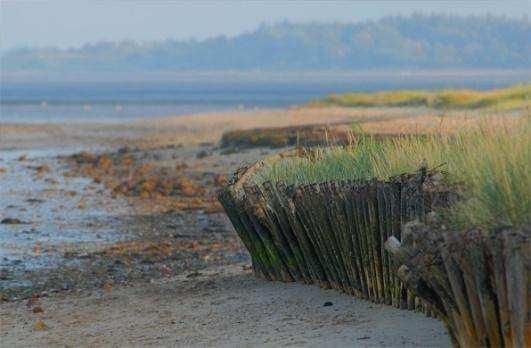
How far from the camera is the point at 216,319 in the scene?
8.34 m

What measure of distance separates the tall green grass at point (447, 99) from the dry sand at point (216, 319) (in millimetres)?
19536

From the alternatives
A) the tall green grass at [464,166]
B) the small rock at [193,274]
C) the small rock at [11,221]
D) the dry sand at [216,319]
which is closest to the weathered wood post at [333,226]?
the dry sand at [216,319]

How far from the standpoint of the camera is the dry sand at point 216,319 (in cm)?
739

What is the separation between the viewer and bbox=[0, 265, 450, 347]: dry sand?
7395 mm

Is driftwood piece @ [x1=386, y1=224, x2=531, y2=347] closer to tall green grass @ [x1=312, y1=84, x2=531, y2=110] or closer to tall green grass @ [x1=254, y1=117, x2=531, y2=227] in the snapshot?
tall green grass @ [x1=254, y1=117, x2=531, y2=227]

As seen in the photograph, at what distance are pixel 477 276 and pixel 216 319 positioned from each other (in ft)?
9.03

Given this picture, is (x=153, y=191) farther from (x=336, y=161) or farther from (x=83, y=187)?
(x=336, y=161)

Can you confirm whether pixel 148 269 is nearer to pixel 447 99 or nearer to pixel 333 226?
pixel 333 226

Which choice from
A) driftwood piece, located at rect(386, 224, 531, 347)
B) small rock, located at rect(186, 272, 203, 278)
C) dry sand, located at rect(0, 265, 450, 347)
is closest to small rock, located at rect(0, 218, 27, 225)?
small rock, located at rect(186, 272, 203, 278)

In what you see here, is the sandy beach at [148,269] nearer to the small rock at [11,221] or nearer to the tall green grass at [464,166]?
the small rock at [11,221]

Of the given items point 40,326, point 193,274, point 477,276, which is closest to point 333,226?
point 40,326

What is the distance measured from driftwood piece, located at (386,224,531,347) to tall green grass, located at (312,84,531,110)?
73.5 feet

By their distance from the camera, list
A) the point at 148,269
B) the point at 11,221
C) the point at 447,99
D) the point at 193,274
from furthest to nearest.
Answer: the point at 447,99
the point at 11,221
the point at 148,269
the point at 193,274

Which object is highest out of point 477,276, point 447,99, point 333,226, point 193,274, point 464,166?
point 464,166
